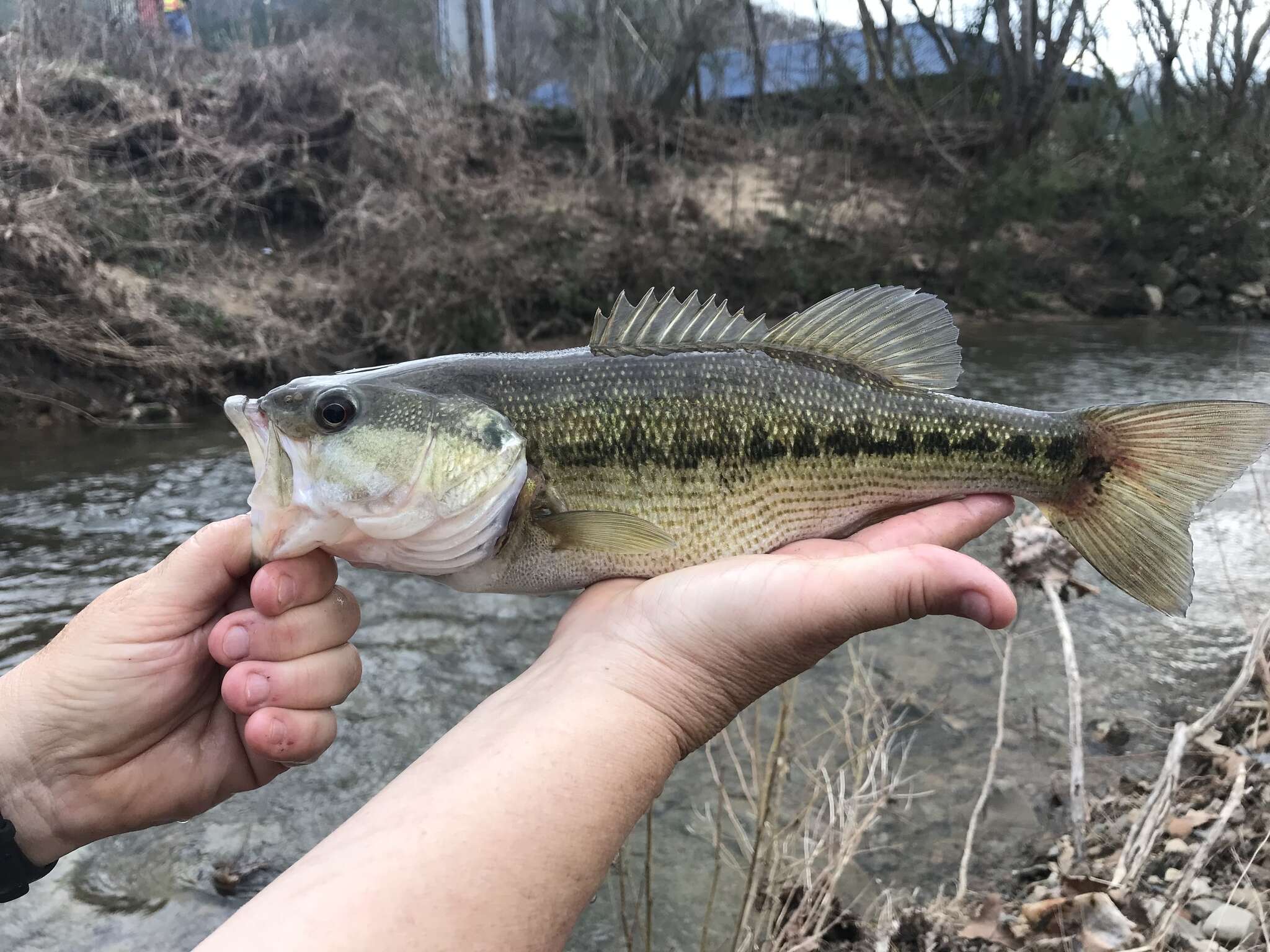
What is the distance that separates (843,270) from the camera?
649 inches

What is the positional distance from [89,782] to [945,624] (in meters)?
4.87

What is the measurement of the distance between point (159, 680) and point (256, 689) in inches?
11.8

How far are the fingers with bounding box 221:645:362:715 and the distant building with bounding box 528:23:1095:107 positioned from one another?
885 inches

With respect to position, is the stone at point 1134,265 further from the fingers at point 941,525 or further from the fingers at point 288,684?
the fingers at point 288,684

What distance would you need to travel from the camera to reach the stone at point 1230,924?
8.54 feet

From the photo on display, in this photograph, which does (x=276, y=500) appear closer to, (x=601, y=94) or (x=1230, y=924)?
(x=1230, y=924)

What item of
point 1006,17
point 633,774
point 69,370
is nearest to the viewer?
point 633,774

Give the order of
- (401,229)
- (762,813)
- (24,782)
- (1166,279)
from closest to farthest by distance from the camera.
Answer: (24,782) < (762,813) < (401,229) < (1166,279)

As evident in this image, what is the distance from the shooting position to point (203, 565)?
1927 millimetres

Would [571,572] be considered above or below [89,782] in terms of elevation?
above

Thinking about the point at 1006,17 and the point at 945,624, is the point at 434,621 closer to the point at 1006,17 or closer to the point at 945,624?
the point at 945,624

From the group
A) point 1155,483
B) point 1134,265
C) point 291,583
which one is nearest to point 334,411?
point 291,583

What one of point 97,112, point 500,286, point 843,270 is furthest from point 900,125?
point 97,112

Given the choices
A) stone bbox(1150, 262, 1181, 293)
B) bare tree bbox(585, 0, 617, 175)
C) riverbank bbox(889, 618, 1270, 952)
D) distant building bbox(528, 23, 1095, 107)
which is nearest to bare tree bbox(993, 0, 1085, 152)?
distant building bbox(528, 23, 1095, 107)
